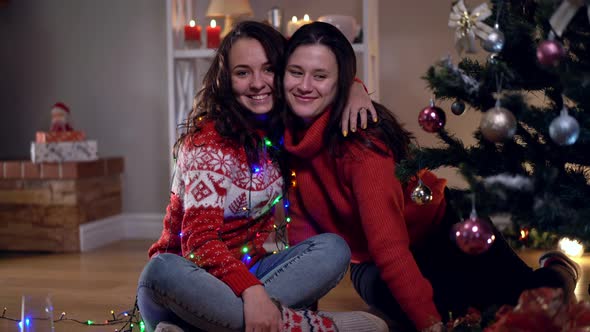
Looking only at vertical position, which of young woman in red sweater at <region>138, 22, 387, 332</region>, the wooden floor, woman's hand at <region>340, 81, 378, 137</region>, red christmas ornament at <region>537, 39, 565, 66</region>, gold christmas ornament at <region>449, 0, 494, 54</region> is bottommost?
the wooden floor

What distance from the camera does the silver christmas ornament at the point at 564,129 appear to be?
113 cm

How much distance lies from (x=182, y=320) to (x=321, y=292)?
0.31 metres

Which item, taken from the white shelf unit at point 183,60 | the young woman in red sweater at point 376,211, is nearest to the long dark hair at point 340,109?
the young woman in red sweater at point 376,211

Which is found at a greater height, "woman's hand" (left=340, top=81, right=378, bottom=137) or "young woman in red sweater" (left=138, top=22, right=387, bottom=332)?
"woman's hand" (left=340, top=81, right=378, bottom=137)

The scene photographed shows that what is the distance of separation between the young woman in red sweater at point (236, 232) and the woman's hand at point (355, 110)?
160 millimetres

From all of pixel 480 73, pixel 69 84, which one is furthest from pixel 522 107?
pixel 69 84

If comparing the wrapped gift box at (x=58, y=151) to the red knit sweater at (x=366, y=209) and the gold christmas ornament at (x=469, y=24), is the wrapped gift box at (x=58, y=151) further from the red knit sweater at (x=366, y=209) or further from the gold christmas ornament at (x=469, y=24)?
the gold christmas ornament at (x=469, y=24)

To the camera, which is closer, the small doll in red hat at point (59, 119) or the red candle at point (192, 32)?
the red candle at point (192, 32)

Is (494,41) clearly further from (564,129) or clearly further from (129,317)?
(129,317)

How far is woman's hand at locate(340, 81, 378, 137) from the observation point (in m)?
1.68

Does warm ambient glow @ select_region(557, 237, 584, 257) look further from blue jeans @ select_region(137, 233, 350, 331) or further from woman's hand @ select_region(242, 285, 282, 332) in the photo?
woman's hand @ select_region(242, 285, 282, 332)

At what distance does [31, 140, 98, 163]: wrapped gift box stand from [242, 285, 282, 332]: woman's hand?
188 centimetres

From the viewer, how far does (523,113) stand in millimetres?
1226

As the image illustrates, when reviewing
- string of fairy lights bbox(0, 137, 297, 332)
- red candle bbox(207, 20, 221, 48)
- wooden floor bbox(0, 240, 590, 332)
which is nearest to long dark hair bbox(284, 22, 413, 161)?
string of fairy lights bbox(0, 137, 297, 332)
